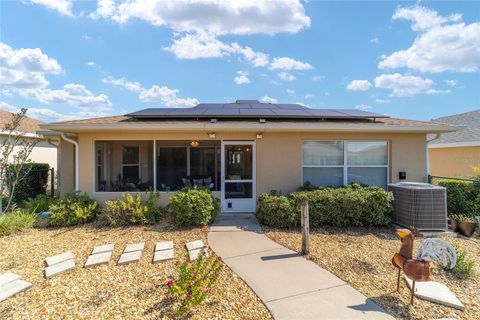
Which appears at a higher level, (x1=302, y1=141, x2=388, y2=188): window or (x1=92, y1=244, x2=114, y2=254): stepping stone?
(x1=302, y1=141, x2=388, y2=188): window

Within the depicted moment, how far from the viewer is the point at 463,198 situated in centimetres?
729

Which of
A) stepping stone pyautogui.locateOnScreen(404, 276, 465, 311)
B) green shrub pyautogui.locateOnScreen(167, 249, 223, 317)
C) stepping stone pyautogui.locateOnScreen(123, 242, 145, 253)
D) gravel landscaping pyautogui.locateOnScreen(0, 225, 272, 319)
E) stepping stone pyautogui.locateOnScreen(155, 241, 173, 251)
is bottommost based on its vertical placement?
stepping stone pyautogui.locateOnScreen(404, 276, 465, 311)

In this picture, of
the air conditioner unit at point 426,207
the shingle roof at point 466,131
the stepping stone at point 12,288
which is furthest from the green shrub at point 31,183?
the shingle roof at point 466,131

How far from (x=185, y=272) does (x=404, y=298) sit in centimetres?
308

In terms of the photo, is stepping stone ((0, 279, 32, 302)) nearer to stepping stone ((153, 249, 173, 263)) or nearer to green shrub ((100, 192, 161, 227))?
stepping stone ((153, 249, 173, 263))

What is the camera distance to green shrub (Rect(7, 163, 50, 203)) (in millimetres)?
9922

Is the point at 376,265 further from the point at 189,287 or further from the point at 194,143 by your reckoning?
the point at 194,143

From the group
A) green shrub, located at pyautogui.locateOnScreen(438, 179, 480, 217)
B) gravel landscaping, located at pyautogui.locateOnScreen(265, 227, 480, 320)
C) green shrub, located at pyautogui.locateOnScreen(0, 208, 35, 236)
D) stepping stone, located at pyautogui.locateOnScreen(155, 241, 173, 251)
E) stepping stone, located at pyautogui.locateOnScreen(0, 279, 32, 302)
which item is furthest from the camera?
green shrub, located at pyautogui.locateOnScreen(438, 179, 480, 217)

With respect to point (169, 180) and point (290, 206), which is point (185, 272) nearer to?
point (290, 206)

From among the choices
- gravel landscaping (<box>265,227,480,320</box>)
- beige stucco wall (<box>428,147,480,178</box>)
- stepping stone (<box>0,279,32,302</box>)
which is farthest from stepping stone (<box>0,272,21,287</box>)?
beige stucco wall (<box>428,147,480,178</box>)

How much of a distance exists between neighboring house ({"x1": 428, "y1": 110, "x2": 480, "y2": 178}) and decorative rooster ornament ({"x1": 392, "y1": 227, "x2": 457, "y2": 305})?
10739 mm

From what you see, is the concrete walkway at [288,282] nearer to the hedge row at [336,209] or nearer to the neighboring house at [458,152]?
the hedge row at [336,209]

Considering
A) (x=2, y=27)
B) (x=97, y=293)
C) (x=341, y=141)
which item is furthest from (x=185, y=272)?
(x=2, y=27)

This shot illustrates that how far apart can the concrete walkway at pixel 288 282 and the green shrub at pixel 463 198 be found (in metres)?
5.81
